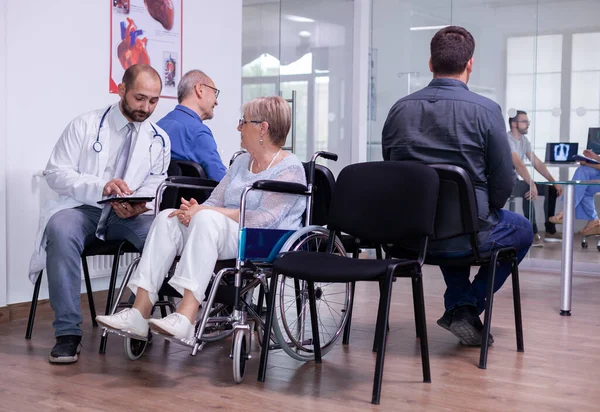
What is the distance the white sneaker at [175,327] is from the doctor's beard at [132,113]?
1.14 metres

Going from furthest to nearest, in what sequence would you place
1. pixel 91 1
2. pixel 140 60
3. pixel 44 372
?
pixel 140 60 → pixel 91 1 → pixel 44 372

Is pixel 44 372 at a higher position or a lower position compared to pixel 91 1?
lower

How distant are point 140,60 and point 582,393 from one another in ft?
9.95

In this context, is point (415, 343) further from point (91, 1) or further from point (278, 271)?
point (91, 1)

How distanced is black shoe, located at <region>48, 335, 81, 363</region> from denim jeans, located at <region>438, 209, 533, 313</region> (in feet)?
4.85

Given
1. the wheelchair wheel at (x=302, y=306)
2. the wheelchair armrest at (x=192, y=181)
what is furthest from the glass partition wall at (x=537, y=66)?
the wheelchair armrest at (x=192, y=181)

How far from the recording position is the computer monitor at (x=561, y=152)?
20.5 ft

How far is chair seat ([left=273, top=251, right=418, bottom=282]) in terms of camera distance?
100 inches

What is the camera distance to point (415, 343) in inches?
137

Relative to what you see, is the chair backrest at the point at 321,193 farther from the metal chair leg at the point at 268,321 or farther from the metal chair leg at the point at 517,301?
the metal chair leg at the point at 517,301

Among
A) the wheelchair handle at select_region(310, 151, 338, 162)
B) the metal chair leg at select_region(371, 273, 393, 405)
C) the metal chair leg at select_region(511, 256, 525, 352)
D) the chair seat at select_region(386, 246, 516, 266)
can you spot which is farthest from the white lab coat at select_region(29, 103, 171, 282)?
the metal chair leg at select_region(511, 256, 525, 352)

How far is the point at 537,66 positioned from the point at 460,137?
142 inches

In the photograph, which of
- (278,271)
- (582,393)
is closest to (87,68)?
(278,271)

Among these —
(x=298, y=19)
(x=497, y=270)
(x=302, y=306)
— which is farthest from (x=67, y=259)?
(x=298, y=19)
